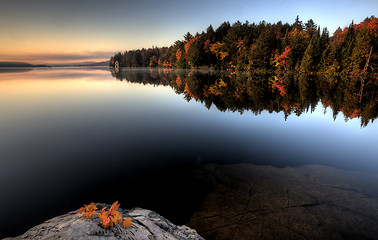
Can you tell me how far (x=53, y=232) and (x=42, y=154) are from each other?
7176 mm

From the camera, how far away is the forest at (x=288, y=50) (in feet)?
166

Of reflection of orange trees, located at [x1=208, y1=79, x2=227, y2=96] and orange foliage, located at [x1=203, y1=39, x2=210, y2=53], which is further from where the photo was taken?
orange foliage, located at [x1=203, y1=39, x2=210, y2=53]

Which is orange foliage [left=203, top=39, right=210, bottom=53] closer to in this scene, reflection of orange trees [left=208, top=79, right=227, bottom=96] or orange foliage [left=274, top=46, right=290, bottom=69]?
Result: orange foliage [left=274, top=46, right=290, bottom=69]

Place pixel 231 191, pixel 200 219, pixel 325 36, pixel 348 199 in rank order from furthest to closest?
pixel 325 36 → pixel 231 191 → pixel 348 199 → pixel 200 219

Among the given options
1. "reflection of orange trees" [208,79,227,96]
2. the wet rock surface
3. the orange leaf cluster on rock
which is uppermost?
"reflection of orange trees" [208,79,227,96]

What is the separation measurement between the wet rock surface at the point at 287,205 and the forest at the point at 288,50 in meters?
62.7

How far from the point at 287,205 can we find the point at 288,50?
246 ft

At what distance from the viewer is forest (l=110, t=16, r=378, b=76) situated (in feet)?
166

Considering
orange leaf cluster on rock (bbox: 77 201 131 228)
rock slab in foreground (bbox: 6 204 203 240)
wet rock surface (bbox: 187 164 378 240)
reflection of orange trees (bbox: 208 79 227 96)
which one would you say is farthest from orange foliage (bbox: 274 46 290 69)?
orange leaf cluster on rock (bbox: 77 201 131 228)

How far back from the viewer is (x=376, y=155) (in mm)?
9586

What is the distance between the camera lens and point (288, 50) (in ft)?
217

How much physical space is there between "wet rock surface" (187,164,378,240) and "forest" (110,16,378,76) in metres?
62.7

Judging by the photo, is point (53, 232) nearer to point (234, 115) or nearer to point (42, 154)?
point (42, 154)

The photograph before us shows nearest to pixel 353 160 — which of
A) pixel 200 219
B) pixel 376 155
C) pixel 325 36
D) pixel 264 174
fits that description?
pixel 376 155
